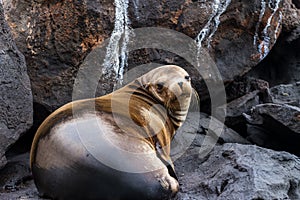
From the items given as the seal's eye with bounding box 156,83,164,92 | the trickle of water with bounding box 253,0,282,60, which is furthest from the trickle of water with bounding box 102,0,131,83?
the trickle of water with bounding box 253,0,282,60

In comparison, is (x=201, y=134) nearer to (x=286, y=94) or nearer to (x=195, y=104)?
(x=195, y=104)

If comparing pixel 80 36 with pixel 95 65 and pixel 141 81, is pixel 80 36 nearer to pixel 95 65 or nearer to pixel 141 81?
pixel 95 65

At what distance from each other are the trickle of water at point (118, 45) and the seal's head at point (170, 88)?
3.11ft

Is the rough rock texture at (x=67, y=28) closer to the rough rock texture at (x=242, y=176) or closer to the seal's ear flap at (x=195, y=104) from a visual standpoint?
the seal's ear flap at (x=195, y=104)

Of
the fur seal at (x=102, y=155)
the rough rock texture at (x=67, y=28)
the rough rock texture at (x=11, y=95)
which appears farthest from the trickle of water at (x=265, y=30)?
the rough rock texture at (x=11, y=95)

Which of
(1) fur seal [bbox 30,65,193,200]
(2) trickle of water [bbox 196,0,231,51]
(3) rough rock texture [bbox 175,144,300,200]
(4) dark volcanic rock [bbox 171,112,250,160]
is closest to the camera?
(1) fur seal [bbox 30,65,193,200]

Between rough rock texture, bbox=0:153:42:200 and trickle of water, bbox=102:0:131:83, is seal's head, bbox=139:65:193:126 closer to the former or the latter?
trickle of water, bbox=102:0:131:83

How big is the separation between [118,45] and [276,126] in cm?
164

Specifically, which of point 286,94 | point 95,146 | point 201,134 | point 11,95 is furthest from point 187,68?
point 95,146

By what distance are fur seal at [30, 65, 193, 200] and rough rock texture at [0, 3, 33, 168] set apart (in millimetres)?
555

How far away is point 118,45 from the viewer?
4.83 meters

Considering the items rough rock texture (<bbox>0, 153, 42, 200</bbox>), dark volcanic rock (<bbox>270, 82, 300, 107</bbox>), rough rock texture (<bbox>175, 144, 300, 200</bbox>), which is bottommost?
rough rock texture (<bbox>0, 153, 42, 200</bbox>)

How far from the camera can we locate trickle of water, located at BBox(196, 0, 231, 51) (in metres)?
5.10

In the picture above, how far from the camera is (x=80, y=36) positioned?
4.66 meters
